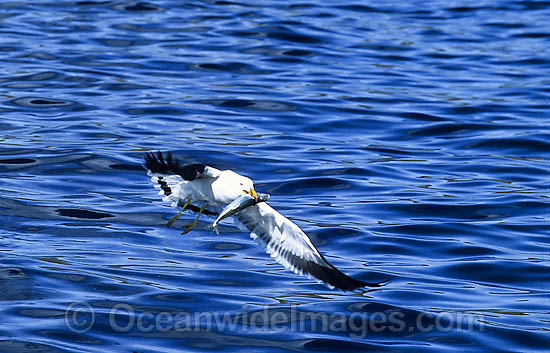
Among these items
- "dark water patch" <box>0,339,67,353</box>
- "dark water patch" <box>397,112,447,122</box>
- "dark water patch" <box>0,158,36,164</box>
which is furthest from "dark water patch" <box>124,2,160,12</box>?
"dark water patch" <box>0,339,67,353</box>

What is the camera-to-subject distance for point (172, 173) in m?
6.99

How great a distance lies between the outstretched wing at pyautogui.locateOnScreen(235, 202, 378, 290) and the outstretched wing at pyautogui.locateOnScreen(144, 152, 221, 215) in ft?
1.87

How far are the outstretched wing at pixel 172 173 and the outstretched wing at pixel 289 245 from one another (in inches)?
22.5

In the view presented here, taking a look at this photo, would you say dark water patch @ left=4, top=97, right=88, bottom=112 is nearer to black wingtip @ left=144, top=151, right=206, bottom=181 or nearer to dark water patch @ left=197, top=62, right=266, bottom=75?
dark water patch @ left=197, top=62, right=266, bottom=75

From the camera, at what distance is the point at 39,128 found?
42.9ft

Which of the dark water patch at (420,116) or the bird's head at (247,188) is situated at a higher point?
the bird's head at (247,188)

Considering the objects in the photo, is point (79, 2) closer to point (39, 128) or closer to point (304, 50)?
point (304, 50)

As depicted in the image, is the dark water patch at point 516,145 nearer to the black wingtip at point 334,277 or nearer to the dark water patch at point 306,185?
the dark water patch at point 306,185

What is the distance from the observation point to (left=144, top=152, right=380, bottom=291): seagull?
7.02 metres

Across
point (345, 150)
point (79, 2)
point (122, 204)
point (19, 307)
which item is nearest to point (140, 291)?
point (19, 307)

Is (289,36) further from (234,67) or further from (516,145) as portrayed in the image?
(516,145)

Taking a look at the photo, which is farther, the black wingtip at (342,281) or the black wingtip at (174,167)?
the black wingtip at (342,281)

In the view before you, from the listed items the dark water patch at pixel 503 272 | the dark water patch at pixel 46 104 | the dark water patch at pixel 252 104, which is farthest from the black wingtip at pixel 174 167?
the dark water patch at pixel 252 104

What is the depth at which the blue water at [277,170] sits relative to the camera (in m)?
7.62
